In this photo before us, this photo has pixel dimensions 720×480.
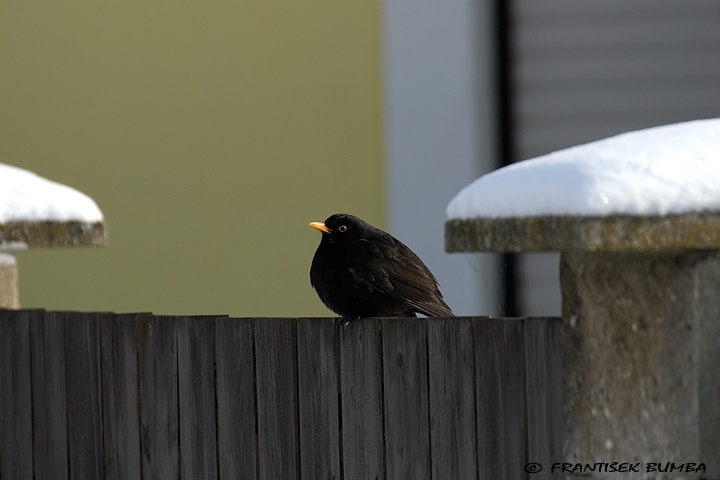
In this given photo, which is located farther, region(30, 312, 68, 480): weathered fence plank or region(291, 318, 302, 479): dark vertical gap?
region(30, 312, 68, 480): weathered fence plank

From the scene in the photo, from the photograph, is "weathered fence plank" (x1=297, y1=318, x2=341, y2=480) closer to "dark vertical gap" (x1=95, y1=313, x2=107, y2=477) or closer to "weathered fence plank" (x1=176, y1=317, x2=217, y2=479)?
"weathered fence plank" (x1=176, y1=317, x2=217, y2=479)

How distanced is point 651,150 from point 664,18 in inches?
115

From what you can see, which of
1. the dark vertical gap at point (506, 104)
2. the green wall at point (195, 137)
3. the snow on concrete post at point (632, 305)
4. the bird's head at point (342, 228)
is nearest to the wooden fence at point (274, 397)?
the snow on concrete post at point (632, 305)

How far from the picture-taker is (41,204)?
3.54m

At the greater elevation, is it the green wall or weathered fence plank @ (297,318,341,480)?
the green wall

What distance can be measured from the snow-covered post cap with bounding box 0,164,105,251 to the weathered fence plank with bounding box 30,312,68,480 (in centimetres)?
23

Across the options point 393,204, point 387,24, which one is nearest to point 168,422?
point 393,204

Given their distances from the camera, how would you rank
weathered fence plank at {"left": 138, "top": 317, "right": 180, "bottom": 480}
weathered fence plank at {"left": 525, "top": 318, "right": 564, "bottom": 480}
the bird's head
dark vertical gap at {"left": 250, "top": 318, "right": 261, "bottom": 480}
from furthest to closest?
the bird's head → weathered fence plank at {"left": 138, "top": 317, "right": 180, "bottom": 480} → dark vertical gap at {"left": 250, "top": 318, "right": 261, "bottom": 480} → weathered fence plank at {"left": 525, "top": 318, "right": 564, "bottom": 480}

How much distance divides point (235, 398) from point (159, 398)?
0.25 m

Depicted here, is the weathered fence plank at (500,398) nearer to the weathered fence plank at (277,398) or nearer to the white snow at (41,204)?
the weathered fence plank at (277,398)

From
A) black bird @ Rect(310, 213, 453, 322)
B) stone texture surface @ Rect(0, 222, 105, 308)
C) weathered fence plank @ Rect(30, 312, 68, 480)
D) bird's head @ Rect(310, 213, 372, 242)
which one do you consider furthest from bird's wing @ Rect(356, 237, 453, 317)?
weathered fence plank @ Rect(30, 312, 68, 480)

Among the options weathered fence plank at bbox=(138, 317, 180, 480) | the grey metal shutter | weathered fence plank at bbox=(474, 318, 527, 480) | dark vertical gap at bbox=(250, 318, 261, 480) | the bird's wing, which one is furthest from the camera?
the grey metal shutter

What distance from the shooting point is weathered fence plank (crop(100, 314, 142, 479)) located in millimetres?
3303

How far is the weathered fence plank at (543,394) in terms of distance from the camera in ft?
8.58
